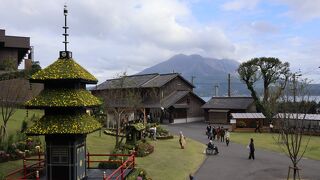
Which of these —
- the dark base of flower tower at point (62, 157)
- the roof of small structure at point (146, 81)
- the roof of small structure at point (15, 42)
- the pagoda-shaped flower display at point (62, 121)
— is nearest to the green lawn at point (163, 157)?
the dark base of flower tower at point (62, 157)

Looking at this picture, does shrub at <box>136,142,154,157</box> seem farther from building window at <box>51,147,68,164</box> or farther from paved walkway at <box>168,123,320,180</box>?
building window at <box>51,147,68,164</box>

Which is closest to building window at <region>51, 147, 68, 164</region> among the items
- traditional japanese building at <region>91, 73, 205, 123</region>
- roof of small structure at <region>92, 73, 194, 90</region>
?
traditional japanese building at <region>91, 73, 205, 123</region>

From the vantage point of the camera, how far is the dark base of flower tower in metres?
18.9

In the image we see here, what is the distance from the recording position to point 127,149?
3425 centimetres

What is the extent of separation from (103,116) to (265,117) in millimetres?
23978

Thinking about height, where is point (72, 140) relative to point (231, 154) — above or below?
above

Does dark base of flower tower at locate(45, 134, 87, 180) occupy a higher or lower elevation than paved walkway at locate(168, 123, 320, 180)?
higher

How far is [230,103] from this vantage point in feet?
231

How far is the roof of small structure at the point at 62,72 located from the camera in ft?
62.7

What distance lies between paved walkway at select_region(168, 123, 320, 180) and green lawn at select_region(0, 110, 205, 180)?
4.01 feet

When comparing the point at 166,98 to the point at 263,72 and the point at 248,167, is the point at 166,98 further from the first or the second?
the point at 248,167

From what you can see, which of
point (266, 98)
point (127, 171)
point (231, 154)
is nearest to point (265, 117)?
point (266, 98)

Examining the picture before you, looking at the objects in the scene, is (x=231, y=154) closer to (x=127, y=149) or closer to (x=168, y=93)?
(x=127, y=149)

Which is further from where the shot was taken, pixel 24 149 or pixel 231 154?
pixel 231 154
